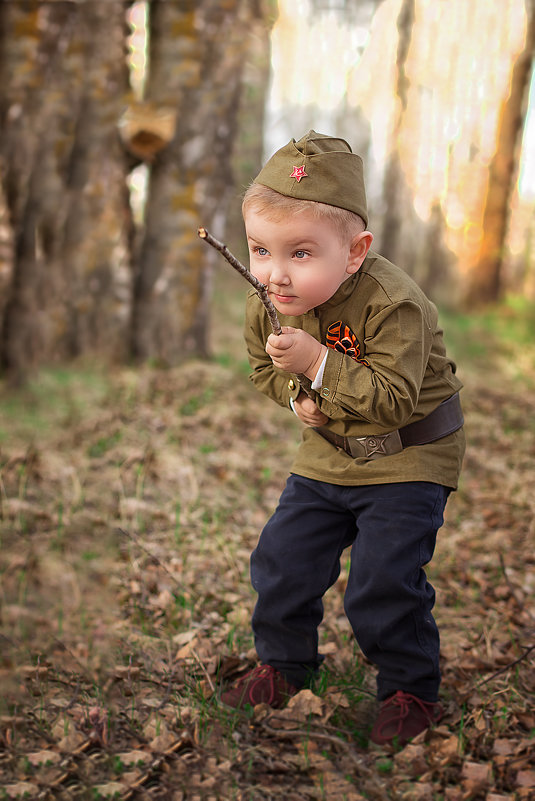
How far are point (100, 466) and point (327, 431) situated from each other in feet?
10.1

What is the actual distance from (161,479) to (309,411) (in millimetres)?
2863

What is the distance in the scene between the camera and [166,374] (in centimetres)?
742

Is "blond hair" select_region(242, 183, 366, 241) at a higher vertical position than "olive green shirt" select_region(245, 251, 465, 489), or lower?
higher

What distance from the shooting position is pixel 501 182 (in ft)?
50.8

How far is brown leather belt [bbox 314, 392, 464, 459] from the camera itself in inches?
104

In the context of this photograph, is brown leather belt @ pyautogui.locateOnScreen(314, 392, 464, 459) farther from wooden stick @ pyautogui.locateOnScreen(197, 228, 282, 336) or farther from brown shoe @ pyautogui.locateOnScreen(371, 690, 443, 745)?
brown shoe @ pyautogui.locateOnScreen(371, 690, 443, 745)

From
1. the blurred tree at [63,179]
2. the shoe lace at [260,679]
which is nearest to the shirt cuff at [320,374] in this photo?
the shoe lace at [260,679]

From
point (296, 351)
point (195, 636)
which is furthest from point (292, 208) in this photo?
point (195, 636)

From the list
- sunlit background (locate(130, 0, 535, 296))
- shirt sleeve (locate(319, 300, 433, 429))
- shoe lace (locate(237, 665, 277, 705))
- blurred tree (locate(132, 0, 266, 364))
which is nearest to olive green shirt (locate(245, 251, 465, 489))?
shirt sleeve (locate(319, 300, 433, 429))

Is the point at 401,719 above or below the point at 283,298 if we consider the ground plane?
below

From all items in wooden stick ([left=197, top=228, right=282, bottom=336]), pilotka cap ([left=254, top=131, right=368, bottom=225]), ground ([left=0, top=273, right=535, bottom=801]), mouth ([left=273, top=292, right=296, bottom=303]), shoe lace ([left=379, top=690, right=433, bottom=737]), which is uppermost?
pilotka cap ([left=254, top=131, right=368, bottom=225])

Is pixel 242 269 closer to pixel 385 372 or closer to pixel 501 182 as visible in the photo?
pixel 385 372

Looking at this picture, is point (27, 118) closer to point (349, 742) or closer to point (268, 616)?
point (268, 616)

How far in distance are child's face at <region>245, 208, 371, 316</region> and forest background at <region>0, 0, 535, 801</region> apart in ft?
5.13
